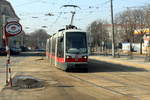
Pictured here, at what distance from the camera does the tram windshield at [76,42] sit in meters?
23.0

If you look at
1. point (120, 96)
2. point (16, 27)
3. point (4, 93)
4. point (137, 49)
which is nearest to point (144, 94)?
point (120, 96)

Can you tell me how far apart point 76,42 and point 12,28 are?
9.21m

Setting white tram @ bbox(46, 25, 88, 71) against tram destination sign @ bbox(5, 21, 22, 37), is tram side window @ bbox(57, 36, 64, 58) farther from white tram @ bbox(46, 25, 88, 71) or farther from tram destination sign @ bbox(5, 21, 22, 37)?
tram destination sign @ bbox(5, 21, 22, 37)

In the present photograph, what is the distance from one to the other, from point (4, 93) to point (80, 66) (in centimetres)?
1104

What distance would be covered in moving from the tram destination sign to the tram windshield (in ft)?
28.5

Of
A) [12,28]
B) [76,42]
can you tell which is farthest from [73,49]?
[12,28]

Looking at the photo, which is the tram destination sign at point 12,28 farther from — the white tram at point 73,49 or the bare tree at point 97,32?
the bare tree at point 97,32

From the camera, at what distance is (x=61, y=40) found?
24188 mm

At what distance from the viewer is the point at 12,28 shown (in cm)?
1462

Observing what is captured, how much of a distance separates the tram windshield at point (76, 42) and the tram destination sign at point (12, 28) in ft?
28.5

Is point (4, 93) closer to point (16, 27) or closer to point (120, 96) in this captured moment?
point (16, 27)

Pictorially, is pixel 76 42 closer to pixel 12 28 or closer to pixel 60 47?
pixel 60 47

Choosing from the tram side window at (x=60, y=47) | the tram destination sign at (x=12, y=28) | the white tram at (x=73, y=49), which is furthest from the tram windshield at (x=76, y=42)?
the tram destination sign at (x=12, y=28)

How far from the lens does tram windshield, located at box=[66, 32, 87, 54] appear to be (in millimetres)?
23047
